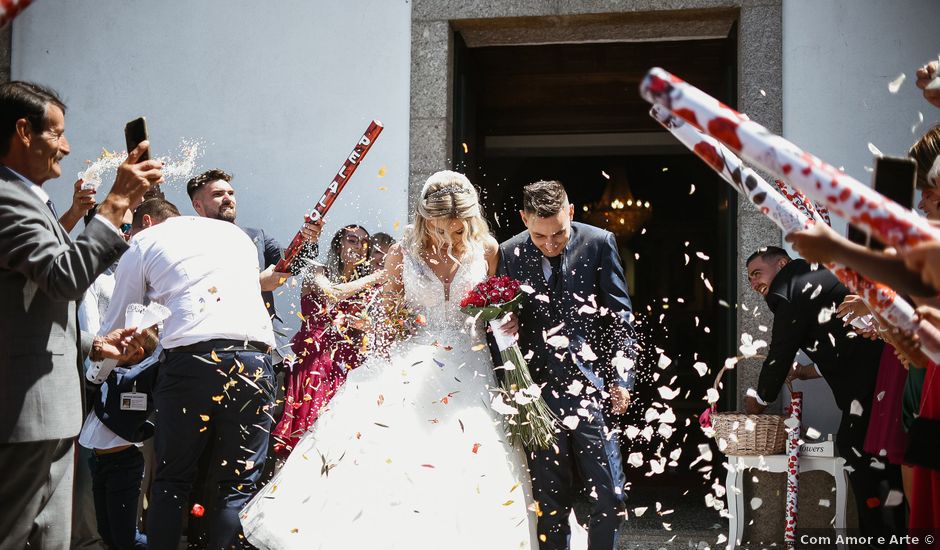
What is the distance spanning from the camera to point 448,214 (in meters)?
4.04

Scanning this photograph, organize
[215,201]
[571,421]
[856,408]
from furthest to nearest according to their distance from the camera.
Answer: [215,201], [856,408], [571,421]

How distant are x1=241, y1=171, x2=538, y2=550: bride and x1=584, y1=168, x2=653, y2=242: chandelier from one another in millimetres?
6290

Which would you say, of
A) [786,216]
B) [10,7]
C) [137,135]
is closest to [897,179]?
[786,216]

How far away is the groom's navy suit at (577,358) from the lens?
4.16m

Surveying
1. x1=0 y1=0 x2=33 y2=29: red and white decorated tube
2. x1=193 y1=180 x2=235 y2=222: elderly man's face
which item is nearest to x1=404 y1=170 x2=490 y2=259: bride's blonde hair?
x1=193 y1=180 x2=235 y2=222: elderly man's face

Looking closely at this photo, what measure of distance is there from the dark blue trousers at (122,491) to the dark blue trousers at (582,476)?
2.01 meters

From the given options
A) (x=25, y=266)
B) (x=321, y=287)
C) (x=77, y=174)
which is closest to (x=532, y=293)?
(x=321, y=287)

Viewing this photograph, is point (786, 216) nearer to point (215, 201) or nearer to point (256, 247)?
point (215, 201)

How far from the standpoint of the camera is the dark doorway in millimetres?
7156

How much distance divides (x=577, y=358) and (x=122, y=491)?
236cm

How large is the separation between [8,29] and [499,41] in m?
3.31

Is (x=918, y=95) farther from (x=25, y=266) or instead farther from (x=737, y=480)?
(x=25, y=266)

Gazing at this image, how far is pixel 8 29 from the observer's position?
20.4 ft

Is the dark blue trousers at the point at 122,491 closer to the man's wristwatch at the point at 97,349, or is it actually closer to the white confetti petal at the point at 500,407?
the man's wristwatch at the point at 97,349
